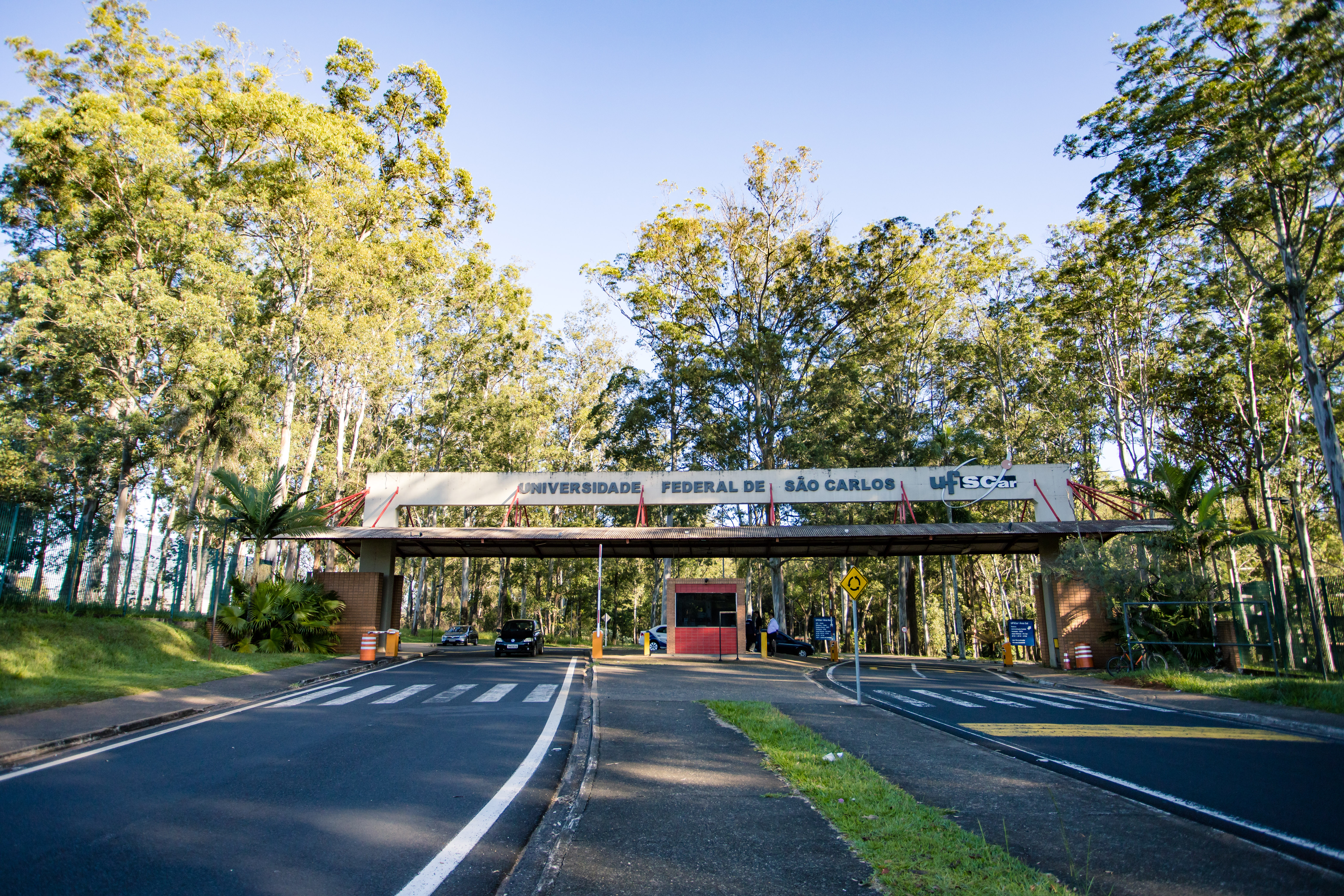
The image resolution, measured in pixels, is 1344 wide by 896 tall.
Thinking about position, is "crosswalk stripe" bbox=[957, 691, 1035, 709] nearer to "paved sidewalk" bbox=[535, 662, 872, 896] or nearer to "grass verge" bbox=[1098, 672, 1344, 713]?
"grass verge" bbox=[1098, 672, 1344, 713]

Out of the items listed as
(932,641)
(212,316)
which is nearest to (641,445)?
(212,316)

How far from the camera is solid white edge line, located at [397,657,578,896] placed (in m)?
4.03

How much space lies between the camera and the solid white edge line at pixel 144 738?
6793 millimetres

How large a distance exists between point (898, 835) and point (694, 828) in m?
1.34

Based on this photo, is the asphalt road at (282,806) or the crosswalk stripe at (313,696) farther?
the crosswalk stripe at (313,696)

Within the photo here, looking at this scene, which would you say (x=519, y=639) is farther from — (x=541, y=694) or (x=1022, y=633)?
(x=1022, y=633)

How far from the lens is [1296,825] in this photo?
542cm

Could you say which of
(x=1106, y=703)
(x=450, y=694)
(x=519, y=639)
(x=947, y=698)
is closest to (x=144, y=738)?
(x=450, y=694)

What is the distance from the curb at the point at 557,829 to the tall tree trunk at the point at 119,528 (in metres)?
16.7

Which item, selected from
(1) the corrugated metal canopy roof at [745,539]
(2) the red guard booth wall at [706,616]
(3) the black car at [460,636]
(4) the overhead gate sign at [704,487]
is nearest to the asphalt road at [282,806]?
(1) the corrugated metal canopy roof at [745,539]

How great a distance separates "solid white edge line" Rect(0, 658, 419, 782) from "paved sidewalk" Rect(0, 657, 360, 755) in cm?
35

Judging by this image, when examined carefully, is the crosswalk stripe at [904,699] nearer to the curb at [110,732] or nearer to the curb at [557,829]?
the curb at [557,829]

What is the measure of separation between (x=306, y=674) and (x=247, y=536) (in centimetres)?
711

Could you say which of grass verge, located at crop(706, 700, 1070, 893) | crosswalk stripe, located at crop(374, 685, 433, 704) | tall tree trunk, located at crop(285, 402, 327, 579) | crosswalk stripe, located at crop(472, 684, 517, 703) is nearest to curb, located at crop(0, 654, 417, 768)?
crosswalk stripe, located at crop(374, 685, 433, 704)
